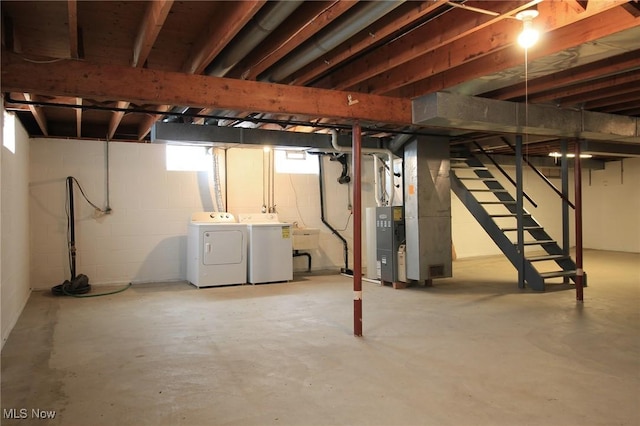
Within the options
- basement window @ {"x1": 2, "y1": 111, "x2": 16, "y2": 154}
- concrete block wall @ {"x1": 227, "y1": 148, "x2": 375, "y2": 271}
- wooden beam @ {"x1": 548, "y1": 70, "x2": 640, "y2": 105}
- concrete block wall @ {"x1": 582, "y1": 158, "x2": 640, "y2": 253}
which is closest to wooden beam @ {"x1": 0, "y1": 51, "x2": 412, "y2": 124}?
basement window @ {"x1": 2, "y1": 111, "x2": 16, "y2": 154}

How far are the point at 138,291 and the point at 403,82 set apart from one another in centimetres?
436

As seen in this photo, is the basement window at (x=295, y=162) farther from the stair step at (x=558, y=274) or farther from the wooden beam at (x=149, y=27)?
the wooden beam at (x=149, y=27)

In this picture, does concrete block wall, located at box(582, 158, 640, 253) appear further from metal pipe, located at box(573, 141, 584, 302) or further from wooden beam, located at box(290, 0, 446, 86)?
wooden beam, located at box(290, 0, 446, 86)

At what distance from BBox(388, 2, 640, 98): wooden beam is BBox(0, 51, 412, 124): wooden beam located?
376 millimetres

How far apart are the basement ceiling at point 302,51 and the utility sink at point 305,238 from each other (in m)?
3.19

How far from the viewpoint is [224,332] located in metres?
3.97

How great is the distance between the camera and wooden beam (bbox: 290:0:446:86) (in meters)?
2.57

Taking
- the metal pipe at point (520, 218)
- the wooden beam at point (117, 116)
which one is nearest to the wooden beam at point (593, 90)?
the metal pipe at point (520, 218)

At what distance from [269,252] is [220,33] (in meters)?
4.10

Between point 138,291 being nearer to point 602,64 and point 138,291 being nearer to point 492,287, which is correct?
point 492,287

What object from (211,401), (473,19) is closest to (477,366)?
(211,401)

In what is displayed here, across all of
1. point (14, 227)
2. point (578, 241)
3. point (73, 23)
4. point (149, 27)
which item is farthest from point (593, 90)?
point (14, 227)

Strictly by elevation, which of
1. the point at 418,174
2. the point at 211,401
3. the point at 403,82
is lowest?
the point at 211,401

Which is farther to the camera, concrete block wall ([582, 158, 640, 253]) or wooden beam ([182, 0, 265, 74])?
concrete block wall ([582, 158, 640, 253])
